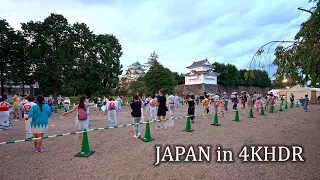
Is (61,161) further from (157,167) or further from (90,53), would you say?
(90,53)

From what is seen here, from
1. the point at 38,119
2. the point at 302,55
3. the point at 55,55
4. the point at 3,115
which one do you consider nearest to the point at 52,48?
the point at 55,55

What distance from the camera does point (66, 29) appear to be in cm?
2838

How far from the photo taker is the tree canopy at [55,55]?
2483 cm

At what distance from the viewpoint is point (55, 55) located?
2647 cm

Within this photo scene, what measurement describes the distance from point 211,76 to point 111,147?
4747 centimetres

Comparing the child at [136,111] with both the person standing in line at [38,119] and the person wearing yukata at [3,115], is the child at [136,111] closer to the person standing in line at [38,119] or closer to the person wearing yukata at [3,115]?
the person standing in line at [38,119]

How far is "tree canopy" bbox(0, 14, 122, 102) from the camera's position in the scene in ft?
81.5

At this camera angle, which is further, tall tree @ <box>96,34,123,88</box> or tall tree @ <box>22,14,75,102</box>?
tall tree @ <box>96,34,123,88</box>

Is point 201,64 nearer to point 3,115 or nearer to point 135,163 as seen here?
point 3,115

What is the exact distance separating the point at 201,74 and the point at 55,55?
33.8m

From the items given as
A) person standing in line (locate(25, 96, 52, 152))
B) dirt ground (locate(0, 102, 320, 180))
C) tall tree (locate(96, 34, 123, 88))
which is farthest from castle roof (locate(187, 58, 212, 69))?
person standing in line (locate(25, 96, 52, 152))


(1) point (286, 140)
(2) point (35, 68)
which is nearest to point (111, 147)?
(1) point (286, 140)

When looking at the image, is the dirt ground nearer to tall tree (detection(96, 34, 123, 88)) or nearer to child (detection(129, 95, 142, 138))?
child (detection(129, 95, 142, 138))

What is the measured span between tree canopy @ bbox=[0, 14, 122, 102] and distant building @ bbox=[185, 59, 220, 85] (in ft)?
84.7
